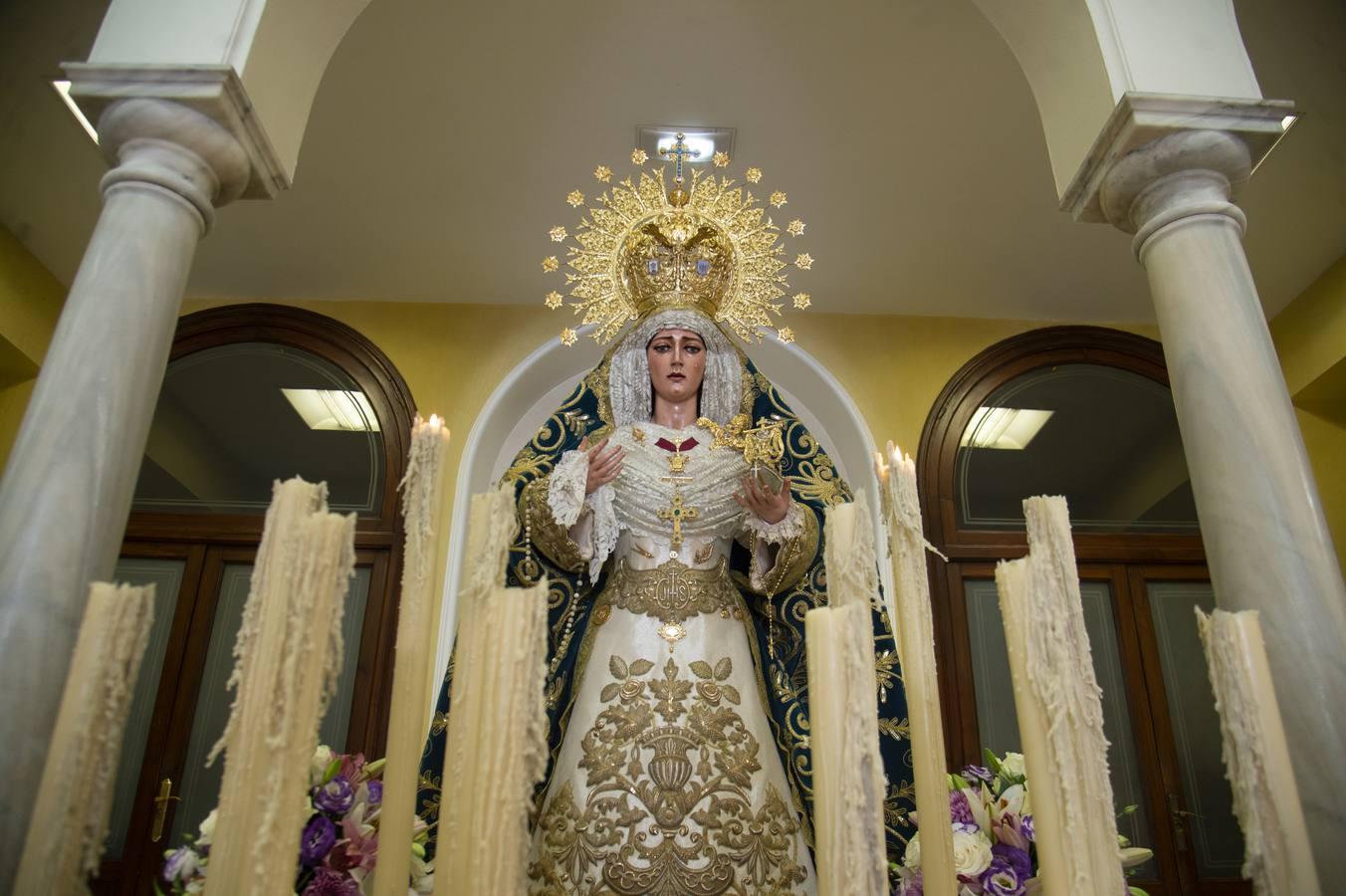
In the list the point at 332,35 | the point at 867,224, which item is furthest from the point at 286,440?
the point at 867,224

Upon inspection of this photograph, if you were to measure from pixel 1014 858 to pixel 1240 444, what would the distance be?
0.93m

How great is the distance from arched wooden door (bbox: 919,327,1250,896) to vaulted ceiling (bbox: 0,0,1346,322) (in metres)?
0.38

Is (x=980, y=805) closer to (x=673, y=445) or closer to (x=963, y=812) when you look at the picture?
(x=963, y=812)

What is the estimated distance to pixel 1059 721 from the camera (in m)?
1.01

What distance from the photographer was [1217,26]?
2275mm

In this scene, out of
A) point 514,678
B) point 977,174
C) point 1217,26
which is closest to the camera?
point 514,678

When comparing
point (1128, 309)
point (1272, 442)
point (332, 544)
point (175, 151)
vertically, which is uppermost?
Answer: point (1128, 309)

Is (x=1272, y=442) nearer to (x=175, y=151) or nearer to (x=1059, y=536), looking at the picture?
(x=1059, y=536)

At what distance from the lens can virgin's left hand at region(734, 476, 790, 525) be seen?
2385 millimetres

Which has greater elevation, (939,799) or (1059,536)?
(1059,536)

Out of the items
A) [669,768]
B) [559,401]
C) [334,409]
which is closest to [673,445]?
[669,768]

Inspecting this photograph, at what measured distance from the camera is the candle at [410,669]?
1.06 meters

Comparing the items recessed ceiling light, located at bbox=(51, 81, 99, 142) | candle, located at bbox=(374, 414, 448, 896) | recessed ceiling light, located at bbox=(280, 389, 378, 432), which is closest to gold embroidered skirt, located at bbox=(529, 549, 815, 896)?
candle, located at bbox=(374, 414, 448, 896)

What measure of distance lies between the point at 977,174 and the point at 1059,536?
9.84ft
